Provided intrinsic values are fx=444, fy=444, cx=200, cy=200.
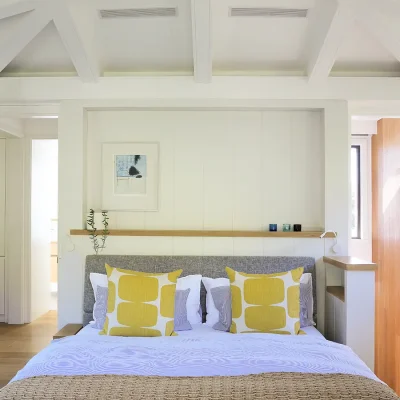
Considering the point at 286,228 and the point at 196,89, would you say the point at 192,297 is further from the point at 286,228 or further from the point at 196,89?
the point at 196,89

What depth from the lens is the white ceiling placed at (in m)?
2.78

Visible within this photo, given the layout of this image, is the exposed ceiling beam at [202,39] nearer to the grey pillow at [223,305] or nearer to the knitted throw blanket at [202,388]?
the grey pillow at [223,305]

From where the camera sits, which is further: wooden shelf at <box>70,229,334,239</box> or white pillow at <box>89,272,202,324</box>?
wooden shelf at <box>70,229,334,239</box>

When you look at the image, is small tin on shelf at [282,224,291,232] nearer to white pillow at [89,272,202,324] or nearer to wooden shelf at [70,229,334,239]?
wooden shelf at [70,229,334,239]

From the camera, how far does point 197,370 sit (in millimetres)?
2197

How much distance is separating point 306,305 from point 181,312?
0.92 meters

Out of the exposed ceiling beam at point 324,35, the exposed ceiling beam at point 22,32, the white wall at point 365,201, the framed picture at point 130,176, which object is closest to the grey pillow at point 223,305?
the framed picture at point 130,176

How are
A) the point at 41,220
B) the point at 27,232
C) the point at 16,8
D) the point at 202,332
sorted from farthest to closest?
Result: the point at 41,220, the point at 27,232, the point at 202,332, the point at 16,8

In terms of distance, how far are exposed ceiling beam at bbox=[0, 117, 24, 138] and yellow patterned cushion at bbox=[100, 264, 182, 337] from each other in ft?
9.14

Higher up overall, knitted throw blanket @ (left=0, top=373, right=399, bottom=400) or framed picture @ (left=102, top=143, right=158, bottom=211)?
framed picture @ (left=102, top=143, right=158, bottom=211)

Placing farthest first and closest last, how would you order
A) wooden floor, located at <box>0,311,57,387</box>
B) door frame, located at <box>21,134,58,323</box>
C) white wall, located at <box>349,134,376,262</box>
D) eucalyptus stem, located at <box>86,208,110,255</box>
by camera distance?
door frame, located at <box>21,134,58,323</box>, white wall, located at <box>349,134,376,262</box>, wooden floor, located at <box>0,311,57,387</box>, eucalyptus stem, located at <box>86,208,110,255</box>

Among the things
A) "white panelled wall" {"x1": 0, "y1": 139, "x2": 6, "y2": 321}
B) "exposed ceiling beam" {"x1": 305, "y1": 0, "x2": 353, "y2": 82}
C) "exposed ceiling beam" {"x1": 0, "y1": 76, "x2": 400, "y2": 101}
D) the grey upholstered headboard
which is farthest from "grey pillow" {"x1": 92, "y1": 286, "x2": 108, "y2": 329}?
"white panelled wall" {"x1": 0, "y1": 139, "x2": 6, "y2": 321}

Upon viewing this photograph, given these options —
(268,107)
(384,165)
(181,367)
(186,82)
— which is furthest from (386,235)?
(181,367)

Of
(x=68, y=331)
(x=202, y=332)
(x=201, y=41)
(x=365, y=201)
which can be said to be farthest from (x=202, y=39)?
(x=365, y=201)
